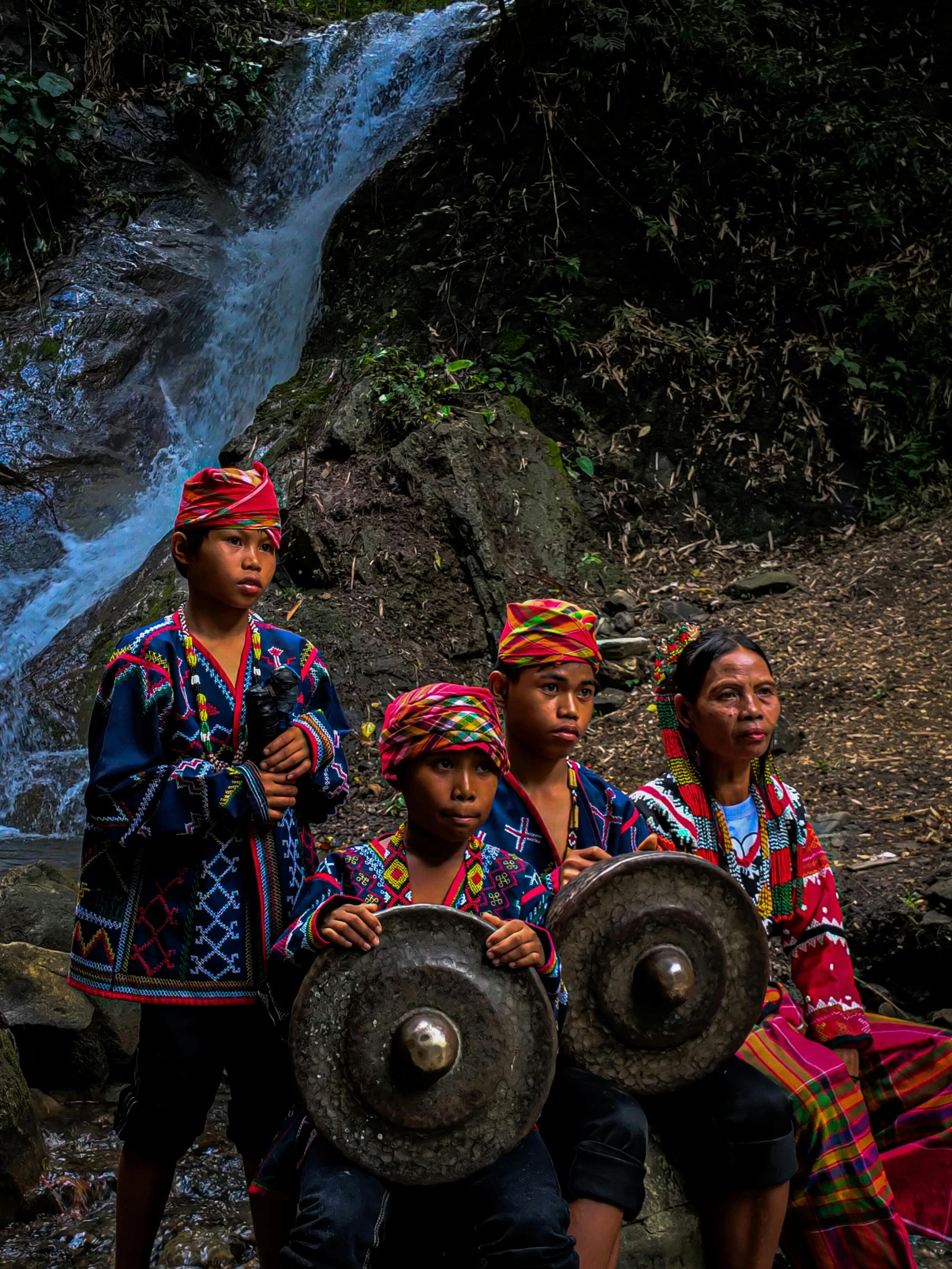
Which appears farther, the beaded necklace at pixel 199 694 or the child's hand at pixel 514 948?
the beaded necklace at pixel 199 694

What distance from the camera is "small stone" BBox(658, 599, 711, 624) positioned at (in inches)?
283

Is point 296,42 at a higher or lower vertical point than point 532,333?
higher

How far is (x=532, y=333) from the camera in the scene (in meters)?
8.53

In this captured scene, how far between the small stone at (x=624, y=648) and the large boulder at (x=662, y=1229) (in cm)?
436

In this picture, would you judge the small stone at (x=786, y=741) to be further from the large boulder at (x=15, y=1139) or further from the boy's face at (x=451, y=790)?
the large boulder at (x=15, y=1139)

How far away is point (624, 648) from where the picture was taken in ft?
22.3

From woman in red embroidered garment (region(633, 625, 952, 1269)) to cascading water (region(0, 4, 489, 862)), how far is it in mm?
5249

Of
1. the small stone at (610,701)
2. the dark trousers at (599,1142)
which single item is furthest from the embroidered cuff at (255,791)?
the small stone at (610,701)

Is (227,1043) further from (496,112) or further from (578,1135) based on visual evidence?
(496,112)

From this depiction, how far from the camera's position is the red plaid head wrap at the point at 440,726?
2346mm

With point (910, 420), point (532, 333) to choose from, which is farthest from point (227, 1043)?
point (910, 420)

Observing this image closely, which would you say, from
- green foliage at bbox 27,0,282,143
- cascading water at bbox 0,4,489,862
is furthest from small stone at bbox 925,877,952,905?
green foliage at bbox 27,0,282,143

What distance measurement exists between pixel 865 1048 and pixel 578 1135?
91 cm

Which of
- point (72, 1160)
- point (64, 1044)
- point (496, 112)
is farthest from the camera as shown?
→ point (496, 112)
